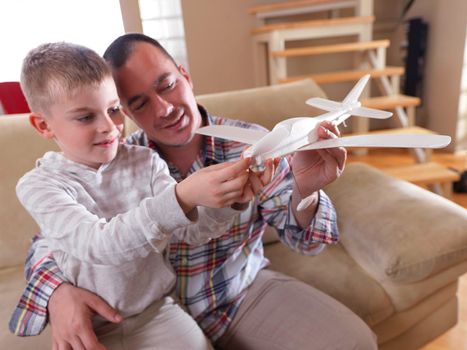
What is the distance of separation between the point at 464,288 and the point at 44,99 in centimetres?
173

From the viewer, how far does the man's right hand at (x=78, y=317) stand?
2.30 ft

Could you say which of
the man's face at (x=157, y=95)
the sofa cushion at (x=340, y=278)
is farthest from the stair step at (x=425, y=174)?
the man's face at (x=157, y=95)

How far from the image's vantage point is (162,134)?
2.82ft

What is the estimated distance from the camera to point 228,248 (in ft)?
3.16

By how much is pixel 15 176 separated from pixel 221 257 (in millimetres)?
709

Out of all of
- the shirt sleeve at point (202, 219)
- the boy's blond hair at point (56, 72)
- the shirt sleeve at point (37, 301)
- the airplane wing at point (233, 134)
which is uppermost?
the boy's blond hair at point (56, 72)

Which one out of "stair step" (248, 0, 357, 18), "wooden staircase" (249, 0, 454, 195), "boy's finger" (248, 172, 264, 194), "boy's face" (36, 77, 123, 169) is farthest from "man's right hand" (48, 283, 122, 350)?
"stair step" (248, 0, 357, 18)

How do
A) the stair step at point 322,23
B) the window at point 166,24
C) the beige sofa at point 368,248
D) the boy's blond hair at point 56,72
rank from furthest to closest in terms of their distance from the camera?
the stair step at point 322,23 → the window at point 166,24 → the beige sofa at point 368,248 → the boy's blond hair at point 56,72

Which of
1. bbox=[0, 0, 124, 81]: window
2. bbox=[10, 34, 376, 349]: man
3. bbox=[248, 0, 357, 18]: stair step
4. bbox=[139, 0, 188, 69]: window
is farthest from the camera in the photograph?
bbox=[248, 0, 357, 18]: stair step

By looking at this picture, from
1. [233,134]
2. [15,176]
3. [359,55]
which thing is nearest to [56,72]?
[233,134]

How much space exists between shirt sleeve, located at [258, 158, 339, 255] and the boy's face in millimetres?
433

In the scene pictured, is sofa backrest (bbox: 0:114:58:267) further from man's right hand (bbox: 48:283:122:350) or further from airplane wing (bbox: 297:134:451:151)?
airplane wing (bbox: 297:134:451:151)

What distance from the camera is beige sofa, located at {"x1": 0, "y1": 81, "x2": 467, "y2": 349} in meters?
1.01

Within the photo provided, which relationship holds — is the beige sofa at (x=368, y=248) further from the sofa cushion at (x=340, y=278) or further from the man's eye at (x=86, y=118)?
the man's eye at (x=86, y=118)
